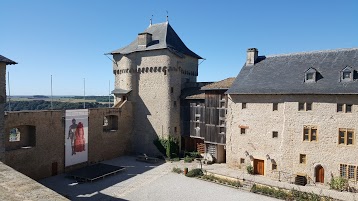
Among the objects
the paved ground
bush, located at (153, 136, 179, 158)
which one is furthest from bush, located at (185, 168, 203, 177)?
bush, located at (153, 136, 179, 158)

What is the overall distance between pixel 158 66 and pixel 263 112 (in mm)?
12708

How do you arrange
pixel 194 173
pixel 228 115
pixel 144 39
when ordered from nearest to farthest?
1. pixel 194 173
2. pixel 228 115
3. pixel 144 39

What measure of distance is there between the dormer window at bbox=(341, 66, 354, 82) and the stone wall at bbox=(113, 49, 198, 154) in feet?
53.2

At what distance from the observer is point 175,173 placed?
24.4 meters

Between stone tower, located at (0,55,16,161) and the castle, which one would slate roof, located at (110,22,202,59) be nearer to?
the castle

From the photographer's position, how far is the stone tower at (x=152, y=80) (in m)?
29.6

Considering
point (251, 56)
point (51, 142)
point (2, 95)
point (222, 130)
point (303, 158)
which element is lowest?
point (303, 158)

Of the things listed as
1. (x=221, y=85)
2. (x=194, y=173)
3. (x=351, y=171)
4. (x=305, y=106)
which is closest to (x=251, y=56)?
(x=221, y=85)

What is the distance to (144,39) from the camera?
31.0 meters

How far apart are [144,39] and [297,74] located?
673 inches

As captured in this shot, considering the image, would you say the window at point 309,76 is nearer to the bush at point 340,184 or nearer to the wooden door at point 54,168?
the bush at point 340,184

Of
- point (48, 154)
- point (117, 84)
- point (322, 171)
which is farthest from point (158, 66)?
point (322, 171)

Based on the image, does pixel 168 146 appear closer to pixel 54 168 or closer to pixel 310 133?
pixel 54 168

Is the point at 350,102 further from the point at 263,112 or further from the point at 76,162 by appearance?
the point at 76,162
